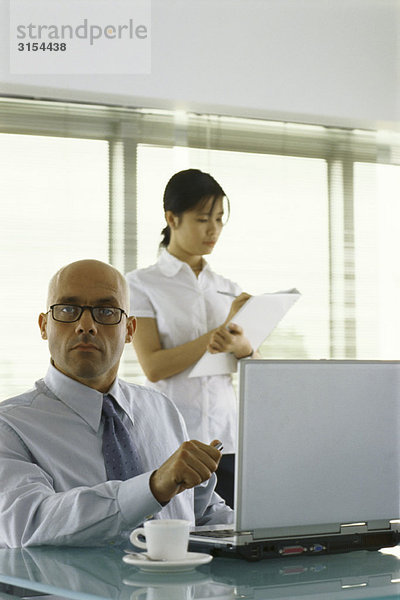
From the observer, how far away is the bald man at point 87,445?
140cm

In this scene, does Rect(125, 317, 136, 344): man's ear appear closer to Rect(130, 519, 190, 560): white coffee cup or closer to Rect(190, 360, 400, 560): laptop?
Rect(190, 360, 400, 560): laptop

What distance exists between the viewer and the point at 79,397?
1712 mm

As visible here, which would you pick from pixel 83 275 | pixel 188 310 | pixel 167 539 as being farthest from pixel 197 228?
pixel 167 539

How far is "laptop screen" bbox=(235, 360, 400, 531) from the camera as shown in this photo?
1.29 m

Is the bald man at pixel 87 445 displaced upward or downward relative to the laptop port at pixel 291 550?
upward

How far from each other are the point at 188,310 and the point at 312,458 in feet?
5.48

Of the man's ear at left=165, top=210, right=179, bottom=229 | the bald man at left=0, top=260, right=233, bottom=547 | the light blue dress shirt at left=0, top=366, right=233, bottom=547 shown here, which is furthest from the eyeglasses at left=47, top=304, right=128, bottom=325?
the man's ear at left=165, top=210, right=179, bottom=229

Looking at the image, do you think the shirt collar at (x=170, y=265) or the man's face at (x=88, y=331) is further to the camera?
the shirt collar at (x=170, y=265)

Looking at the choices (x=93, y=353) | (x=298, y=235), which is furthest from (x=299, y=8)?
(x=93, y=353)

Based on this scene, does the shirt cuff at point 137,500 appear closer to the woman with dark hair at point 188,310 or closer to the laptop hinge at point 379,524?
the laptop hinge at point 379,524

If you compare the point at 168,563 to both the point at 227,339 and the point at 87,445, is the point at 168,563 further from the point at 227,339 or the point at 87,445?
the point at 227,339

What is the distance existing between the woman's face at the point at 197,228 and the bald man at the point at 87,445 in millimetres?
1077

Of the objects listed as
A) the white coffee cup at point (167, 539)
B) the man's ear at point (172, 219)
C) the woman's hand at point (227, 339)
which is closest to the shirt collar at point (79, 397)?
the white coffee cup at point (167, 539)

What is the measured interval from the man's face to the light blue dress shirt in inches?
1.3
